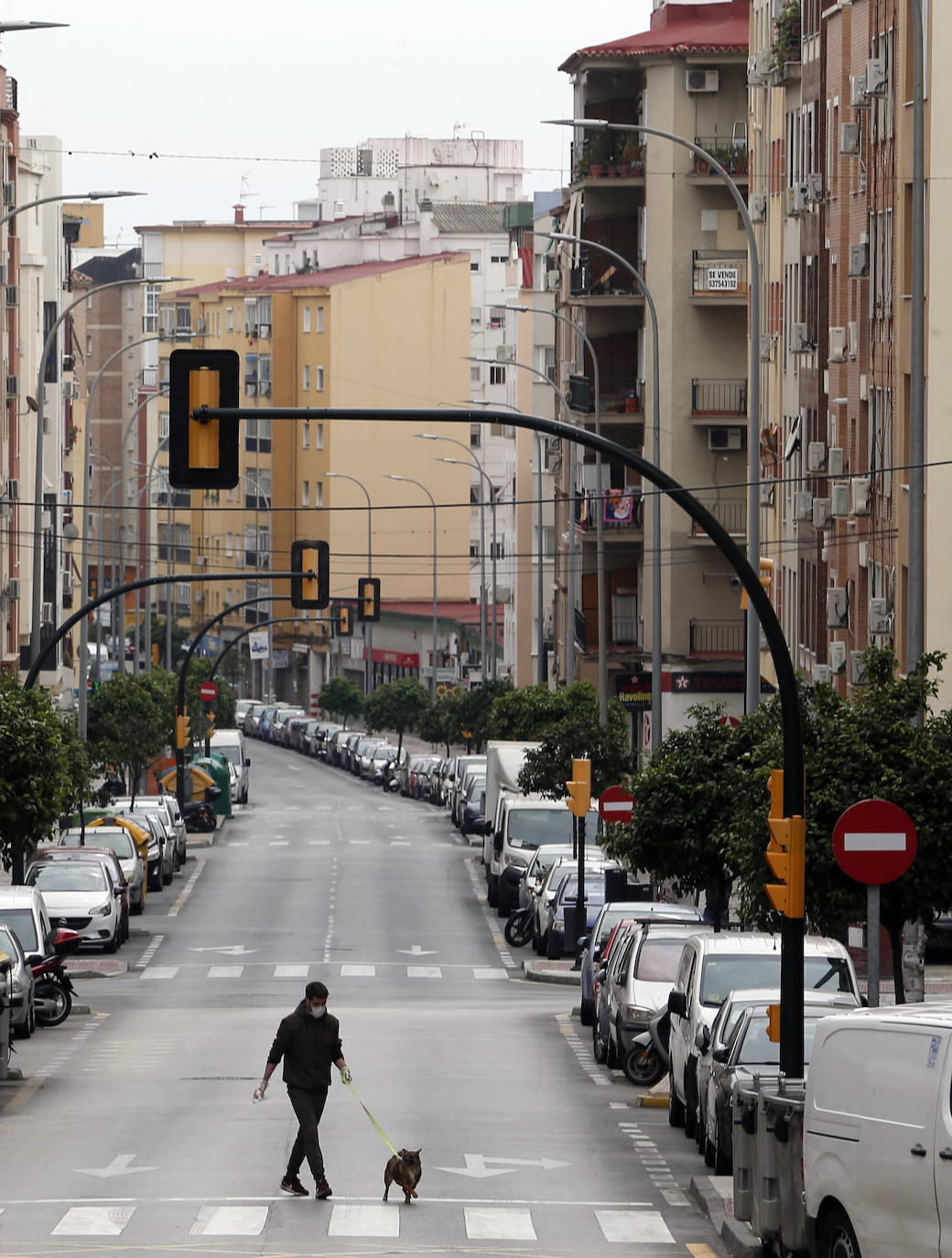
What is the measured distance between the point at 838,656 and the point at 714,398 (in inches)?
958

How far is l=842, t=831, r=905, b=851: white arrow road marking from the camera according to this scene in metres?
16.2

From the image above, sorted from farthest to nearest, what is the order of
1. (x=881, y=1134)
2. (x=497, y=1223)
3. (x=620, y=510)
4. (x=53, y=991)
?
(x=620, y=510)
(x=53, y=991)
(x=497, y=1223)
(x=881, y=1134)

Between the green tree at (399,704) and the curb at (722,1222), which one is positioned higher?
the curb at (722,1222)

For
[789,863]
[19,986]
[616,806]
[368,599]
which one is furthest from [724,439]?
[789,863]

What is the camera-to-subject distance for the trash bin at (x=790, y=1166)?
13742mm

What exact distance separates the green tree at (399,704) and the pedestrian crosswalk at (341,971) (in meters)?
72.0

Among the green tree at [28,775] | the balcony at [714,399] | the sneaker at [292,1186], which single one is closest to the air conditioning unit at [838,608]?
the green tree at [28,775]

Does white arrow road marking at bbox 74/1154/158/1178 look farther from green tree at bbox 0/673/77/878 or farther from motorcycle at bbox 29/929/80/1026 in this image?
green tree at bbox 0/673/77/878

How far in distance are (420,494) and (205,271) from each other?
158ft

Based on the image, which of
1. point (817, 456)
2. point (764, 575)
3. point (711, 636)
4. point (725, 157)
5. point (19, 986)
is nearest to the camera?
point (19, 986)

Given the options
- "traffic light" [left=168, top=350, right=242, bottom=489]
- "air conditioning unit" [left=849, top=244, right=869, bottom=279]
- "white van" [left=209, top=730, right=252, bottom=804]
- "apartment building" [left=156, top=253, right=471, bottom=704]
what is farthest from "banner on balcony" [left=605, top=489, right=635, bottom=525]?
"apartment building" [left=156, top=253, right=471, bottom=704]

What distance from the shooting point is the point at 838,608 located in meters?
46.2

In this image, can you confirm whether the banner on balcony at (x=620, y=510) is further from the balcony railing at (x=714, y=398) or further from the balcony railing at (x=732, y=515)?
the balcony railing at (x=714, y=398)

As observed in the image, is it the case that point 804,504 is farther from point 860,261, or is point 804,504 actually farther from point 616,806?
point 616,806
